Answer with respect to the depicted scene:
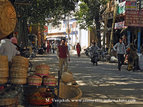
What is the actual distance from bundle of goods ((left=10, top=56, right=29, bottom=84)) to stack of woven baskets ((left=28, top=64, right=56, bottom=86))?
17 cm

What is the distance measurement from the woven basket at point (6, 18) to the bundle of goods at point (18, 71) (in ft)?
6.09

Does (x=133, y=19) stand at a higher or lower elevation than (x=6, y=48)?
higher

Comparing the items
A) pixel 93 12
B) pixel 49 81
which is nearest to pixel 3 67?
pixel 49 81

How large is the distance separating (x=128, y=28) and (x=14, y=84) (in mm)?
23835

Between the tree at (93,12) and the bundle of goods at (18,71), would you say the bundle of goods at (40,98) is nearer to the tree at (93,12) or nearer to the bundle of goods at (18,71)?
the bundle of goods at (18,71)

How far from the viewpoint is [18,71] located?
6129 mm

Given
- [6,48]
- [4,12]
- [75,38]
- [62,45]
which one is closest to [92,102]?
[6,48]

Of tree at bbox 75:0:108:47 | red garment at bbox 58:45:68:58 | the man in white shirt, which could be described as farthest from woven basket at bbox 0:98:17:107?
tree at bbox 75:0:108:47

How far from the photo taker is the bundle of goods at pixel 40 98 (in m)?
6.79

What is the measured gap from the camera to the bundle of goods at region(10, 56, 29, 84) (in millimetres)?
6086

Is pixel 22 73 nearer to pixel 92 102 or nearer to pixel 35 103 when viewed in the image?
pixel 35 103

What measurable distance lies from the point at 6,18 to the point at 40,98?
2443 mm

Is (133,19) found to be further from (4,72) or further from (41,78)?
(4,72)

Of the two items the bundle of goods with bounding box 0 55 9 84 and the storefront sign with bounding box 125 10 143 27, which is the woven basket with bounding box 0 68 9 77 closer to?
the bundle of goods with bounding box 0 55 9 84
